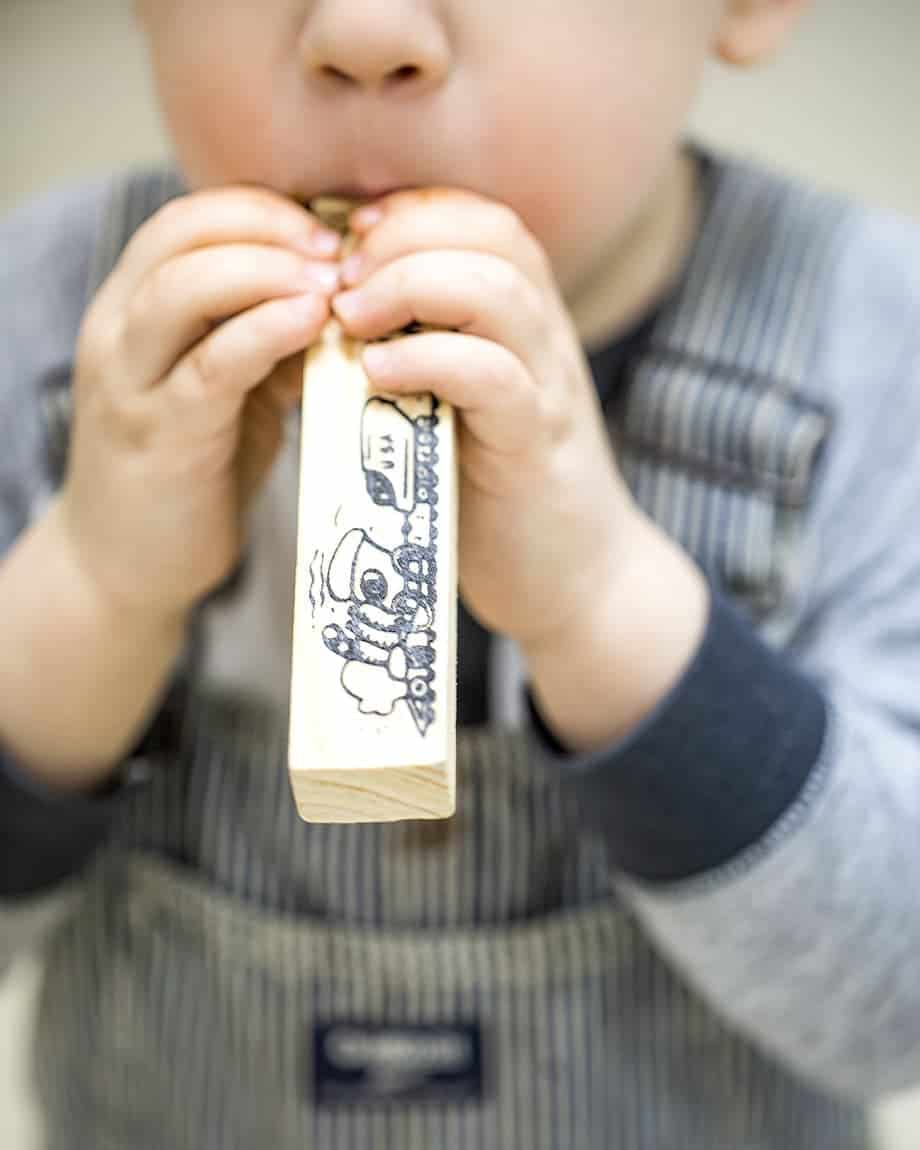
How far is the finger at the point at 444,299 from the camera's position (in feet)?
1.15

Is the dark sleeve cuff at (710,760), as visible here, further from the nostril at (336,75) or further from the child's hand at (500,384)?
the nostril at (336,75)

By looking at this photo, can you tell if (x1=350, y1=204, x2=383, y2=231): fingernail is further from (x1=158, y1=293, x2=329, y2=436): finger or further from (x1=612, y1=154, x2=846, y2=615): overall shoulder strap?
(x1=612, y1=154, x2=846, y2=615): overall shoulder strap

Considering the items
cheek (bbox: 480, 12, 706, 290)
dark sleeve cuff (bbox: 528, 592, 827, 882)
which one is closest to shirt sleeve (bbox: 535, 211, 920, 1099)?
dark sleeve cuff (bbox: 528, 592, 827, 882)

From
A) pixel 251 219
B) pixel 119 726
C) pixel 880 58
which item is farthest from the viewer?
pixel 880 58

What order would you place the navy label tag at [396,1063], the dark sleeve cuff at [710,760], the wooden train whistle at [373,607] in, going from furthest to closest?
the navy label tag at [396,1063], the dark sleeve cuff at [710,760], the wooden train whistle at [373,607]

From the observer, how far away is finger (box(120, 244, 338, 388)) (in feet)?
1.20

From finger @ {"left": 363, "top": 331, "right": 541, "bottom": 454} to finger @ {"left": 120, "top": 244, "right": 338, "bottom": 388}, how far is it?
0.11 ft

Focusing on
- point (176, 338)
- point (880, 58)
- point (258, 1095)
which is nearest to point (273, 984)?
point (258, 1095)

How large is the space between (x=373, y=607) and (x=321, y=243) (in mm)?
116

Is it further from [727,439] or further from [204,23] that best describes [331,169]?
[727,439]

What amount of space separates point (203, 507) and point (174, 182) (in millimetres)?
193

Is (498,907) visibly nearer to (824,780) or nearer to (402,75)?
(824,780)

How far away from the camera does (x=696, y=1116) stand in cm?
57

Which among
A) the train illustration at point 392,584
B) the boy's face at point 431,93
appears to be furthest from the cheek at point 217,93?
the train illustration at point 392,584
